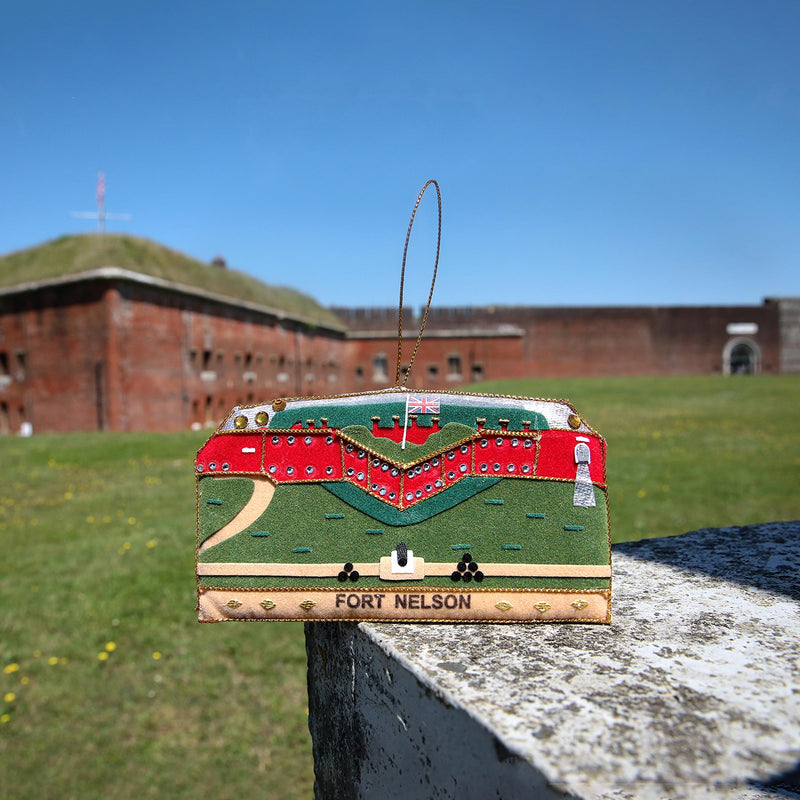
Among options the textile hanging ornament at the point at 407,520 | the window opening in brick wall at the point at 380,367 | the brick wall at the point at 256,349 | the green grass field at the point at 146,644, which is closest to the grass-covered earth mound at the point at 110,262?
the brick wall at the point at 256,349

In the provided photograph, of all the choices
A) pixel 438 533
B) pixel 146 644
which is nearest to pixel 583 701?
pixel 438 533

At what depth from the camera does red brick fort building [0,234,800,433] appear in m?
15.5

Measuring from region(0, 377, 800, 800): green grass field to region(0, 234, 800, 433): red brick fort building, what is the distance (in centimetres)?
744

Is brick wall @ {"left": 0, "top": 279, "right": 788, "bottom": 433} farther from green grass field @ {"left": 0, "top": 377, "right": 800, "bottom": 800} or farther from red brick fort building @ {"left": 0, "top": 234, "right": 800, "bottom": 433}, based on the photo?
green grass field @ {"left": 0, "top": 377, "right": 800, "bottom": 800}

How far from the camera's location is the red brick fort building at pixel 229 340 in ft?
50.9

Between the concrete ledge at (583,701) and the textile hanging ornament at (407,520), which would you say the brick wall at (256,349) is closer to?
the concrete ledge at (583,701)

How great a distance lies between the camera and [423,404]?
1521mm

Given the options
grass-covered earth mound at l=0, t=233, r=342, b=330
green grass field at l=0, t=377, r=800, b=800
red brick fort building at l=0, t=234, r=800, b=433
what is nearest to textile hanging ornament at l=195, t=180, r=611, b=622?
green grass field at l=0, t=377, r=800, b=800

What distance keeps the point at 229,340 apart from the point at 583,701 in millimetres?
19373

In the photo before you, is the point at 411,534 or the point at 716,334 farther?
the point at 716,334

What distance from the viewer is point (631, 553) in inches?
87.4

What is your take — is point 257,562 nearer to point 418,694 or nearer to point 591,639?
point 418,694

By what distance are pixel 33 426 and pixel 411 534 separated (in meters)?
17.7

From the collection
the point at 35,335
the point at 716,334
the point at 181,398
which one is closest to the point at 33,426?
the point at 35,335
